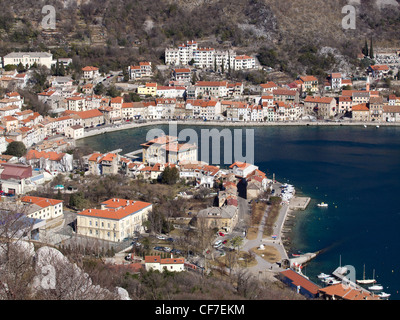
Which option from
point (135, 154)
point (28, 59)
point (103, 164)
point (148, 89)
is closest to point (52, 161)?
point (103, 164)

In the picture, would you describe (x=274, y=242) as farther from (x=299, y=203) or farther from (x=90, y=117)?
(x=90, y=117)

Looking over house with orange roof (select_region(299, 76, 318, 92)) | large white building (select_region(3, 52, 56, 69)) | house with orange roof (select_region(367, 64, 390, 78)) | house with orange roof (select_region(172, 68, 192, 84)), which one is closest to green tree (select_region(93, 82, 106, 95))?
large white building (select_region(3, 52, 56, 69))

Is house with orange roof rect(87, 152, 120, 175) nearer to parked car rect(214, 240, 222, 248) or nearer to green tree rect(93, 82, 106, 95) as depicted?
parked car rect(214, 240, 222, 248)

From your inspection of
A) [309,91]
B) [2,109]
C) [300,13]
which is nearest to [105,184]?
[2,109]

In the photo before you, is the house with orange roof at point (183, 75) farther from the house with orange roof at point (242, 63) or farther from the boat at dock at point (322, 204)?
the boat at dock at point (322, 204)
